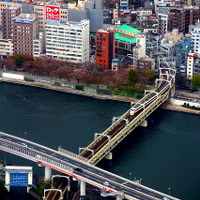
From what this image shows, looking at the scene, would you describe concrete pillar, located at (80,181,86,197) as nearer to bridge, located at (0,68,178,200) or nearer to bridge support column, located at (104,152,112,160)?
bridge, located at (0,68,178,200)

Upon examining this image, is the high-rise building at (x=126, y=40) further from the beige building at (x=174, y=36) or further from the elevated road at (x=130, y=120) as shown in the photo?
the elevated road at (x=130, y=120)

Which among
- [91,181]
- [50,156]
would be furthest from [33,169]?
[91,181]

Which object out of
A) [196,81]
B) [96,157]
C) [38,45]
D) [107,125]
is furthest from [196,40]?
[96,157]

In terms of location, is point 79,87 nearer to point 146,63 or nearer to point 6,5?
point 146,63

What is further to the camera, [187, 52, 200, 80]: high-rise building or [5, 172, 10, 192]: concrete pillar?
[187, 52, 200, 80]: high-rise building

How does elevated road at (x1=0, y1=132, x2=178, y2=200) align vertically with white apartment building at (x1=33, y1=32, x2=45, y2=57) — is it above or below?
below

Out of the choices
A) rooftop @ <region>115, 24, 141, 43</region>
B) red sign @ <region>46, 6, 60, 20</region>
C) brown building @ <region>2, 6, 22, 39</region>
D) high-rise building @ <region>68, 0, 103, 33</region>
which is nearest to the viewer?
red sign @ <region>46, 6, 60, 20</region>

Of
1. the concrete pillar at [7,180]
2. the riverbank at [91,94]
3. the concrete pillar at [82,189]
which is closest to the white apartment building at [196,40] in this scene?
the riverbank at [91,94]

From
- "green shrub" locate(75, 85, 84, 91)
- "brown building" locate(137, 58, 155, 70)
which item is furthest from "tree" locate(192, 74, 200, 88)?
"green shrub" locate(75, 85, 84, 91)
